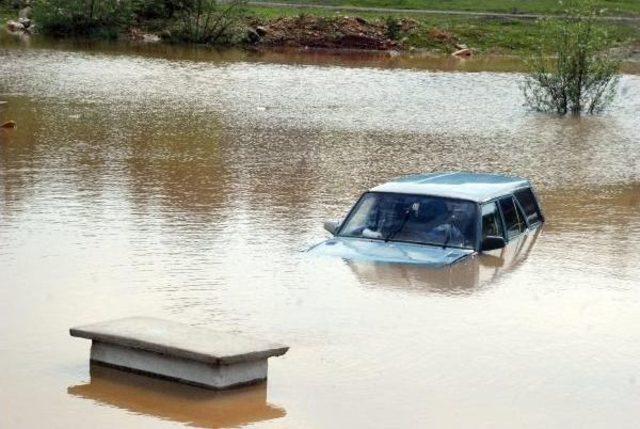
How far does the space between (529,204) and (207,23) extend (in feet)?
131

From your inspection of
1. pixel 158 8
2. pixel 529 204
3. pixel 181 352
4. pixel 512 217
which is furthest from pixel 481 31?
pixel 181 352

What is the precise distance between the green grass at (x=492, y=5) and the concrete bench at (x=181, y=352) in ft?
181

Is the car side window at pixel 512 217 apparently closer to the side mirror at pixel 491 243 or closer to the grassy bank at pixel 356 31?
the side mirror at pixel 491 243

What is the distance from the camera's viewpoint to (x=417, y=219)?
14.4 m

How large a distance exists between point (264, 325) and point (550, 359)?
2.53 metres

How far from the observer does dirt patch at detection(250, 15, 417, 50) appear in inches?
2174

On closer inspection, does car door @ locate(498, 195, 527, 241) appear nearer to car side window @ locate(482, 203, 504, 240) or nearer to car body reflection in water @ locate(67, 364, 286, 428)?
car side window @ locate(482, 203, 504, 240)

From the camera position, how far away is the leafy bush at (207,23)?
55.2 metres

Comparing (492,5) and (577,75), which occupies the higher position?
(492,5)

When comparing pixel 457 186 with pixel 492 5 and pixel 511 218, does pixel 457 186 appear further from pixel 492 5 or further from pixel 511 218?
pixel 492 5

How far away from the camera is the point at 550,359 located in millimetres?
11539

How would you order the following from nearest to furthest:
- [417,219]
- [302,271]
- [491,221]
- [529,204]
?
[302,271] < [417,219] < [491,221] < [529,204]

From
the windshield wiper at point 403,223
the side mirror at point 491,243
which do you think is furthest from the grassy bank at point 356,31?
the windshield wiper at point 403,223

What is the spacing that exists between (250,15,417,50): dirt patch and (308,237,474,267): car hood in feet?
135
